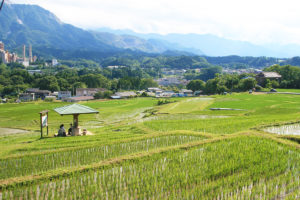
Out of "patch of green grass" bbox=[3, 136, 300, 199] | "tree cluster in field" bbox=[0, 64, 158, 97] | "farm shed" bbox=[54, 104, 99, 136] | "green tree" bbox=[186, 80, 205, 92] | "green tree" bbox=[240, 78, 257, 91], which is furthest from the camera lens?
"green tree" bbox=[186, 80, 205, 92]

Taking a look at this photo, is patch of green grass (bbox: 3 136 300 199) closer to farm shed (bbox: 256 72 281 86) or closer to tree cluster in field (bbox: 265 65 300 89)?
tree cluster in field (bbox: 265 65 300 89)

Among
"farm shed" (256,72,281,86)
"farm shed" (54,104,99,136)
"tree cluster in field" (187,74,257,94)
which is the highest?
"farm shed" (256,72,281,86)

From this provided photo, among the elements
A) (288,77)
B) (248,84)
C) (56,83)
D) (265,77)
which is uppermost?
(288,77)

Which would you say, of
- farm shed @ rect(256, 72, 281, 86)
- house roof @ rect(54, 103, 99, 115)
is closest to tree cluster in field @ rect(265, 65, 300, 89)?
farm shed @ rect(256, 72, 281, 86)

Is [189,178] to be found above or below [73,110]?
below

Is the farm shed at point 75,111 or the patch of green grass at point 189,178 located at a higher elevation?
the farm shed at point 75,111

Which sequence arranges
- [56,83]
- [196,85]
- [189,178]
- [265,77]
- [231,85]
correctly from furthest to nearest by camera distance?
[56,83]
[196,85]
[231,85]
[265,77]
[189,178]

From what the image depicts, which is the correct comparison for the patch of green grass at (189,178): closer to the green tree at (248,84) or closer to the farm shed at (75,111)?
the farm shed at (75,111)

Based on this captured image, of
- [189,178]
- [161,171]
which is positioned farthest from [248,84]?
[189,178]

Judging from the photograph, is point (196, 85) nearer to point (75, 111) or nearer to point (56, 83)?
point (56, 83)

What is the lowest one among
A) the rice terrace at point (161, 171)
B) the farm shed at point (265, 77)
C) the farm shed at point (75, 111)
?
the rice terrace at point (161, 171)

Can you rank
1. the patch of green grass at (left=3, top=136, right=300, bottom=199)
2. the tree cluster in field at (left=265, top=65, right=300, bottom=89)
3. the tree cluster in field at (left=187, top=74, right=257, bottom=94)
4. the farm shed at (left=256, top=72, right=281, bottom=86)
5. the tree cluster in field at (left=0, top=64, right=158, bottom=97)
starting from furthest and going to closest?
the tree cluster in field at (left=0, top=64, right=158, bottom=97) < the farm shed at (left=256, top=72, right=281, bottom=86) < the tree cluster in field at (left=187, top=74, right=257, bottom=94) < the tree cluster in field at (left=265, top=65, right=300, bottom=89) < the patch of green grass at (left=3, top=136, right=300, bottom=199)

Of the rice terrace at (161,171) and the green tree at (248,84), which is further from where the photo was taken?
the green tree at (248,84)

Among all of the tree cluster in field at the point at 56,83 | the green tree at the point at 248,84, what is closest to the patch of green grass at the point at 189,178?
the green tree at the point at 248,84
